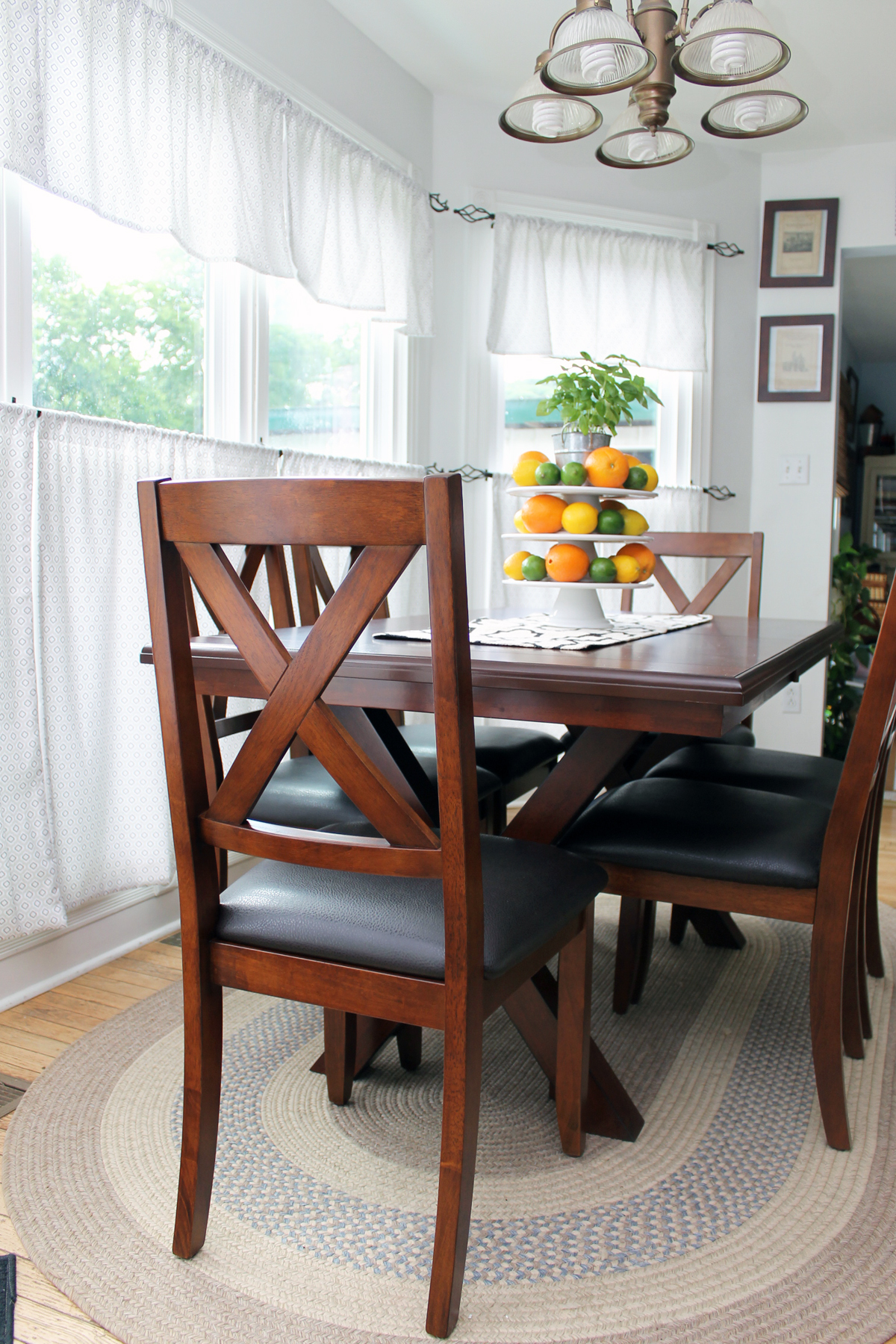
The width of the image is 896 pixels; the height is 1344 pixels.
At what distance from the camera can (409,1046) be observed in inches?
69.8

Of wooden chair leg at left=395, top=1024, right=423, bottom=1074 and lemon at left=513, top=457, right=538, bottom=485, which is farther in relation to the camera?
lemon at left=513, top=457, right=538, bottom=485

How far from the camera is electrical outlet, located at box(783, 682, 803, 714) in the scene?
4.21 metres

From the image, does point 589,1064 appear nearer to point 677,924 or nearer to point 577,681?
point 577,681

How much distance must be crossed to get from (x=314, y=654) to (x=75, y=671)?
125cm

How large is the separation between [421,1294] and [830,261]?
402 centimetres

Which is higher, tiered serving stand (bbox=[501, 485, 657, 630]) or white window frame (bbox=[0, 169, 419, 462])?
white window frame (bbox=[0, 169, 419, 462])

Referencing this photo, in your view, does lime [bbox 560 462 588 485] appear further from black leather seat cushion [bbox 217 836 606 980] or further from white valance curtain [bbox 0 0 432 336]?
white valance curtain [bbox 0 0 432 336]

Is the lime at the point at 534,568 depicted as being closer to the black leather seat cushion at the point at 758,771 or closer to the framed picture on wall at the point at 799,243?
the black leather seat cushion at the point at 758,771

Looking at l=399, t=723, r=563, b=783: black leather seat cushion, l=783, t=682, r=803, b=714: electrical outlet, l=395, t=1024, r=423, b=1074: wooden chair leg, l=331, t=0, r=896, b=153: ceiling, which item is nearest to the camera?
l=395, t=1024, r=423, b=1074: wooden chair leg

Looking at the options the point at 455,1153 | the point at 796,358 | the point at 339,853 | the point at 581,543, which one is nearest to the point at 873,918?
the point at 581,543

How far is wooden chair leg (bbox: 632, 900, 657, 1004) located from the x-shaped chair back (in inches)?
39.6

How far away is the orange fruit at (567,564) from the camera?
1.86 m

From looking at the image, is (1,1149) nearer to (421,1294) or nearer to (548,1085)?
(421,1294)

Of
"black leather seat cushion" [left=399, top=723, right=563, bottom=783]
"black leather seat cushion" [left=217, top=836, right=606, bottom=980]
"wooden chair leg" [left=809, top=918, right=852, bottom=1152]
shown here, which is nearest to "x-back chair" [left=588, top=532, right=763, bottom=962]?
"black leather seat cushion" [left=399, top=723, right=563, bottom=783]
